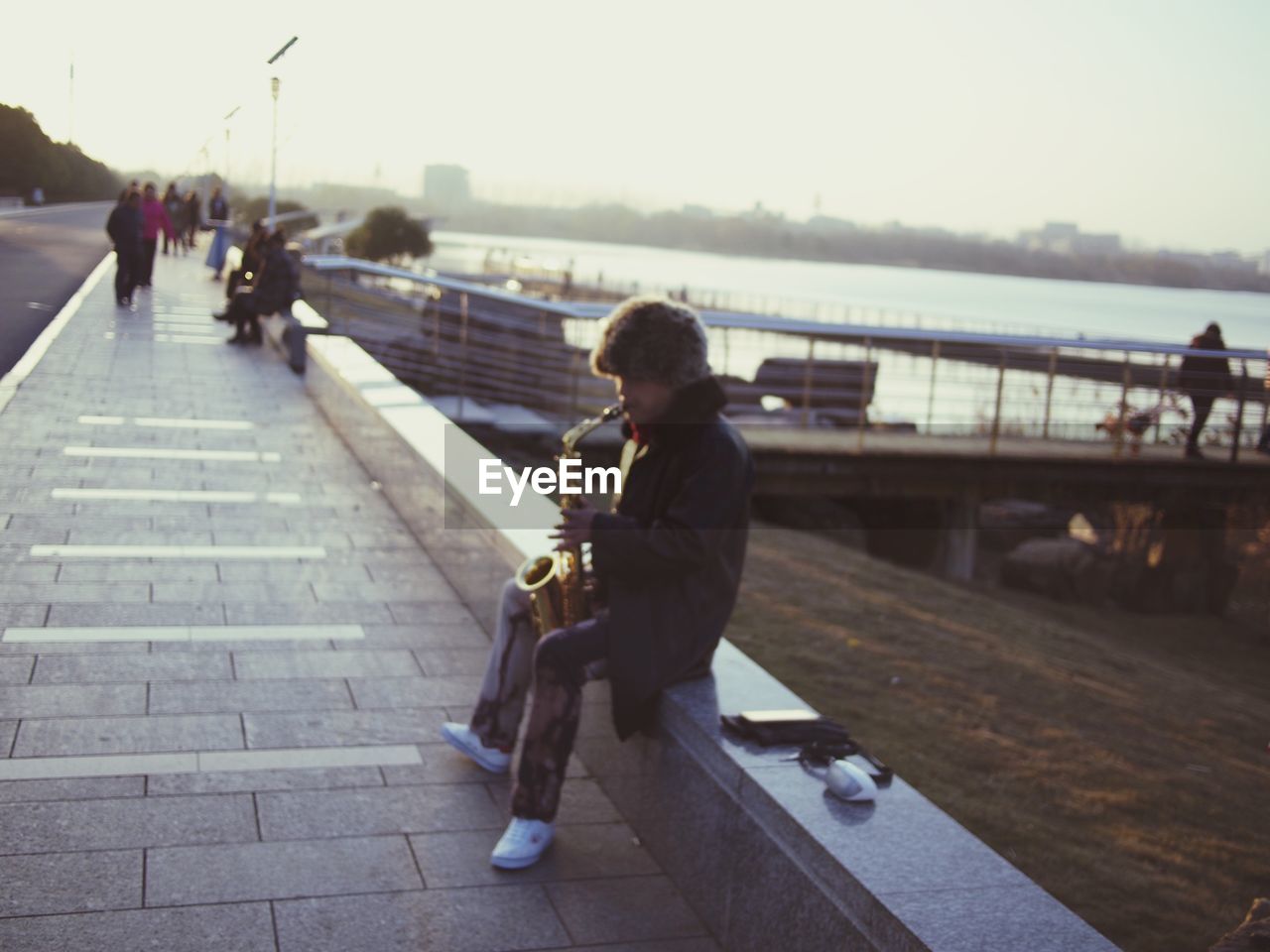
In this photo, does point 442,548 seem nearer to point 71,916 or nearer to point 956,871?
point 71,916

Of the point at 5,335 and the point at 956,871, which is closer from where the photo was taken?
the point at 956,871

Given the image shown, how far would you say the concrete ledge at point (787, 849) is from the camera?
2.57 meters

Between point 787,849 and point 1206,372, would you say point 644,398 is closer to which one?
point 787,849

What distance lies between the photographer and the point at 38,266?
22703mm

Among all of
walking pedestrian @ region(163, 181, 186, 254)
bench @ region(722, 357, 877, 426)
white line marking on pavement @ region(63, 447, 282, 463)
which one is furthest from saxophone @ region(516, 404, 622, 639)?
walking pedestrian @ region(163, 181, 186, 254)

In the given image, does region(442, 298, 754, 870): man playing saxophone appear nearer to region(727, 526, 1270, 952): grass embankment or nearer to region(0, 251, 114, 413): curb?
region(727, 526, 1270, 952): grass embankment

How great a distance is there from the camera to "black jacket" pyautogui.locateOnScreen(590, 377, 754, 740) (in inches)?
140

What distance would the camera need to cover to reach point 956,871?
2744 mm

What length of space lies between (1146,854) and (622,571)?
137 inches

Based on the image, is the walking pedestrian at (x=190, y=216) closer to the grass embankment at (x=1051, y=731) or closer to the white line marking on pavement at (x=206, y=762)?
the grass embankment at (x=1051, y=731)

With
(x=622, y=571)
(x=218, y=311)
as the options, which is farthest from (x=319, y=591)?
(x=218, y=311)

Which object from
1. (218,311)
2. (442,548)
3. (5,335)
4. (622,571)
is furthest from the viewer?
(218,311)

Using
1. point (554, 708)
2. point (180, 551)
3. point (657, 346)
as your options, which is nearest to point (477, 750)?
point (554, 708)

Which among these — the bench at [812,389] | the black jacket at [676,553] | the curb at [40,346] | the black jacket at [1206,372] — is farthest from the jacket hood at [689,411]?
the black jacket at [1206,372]
